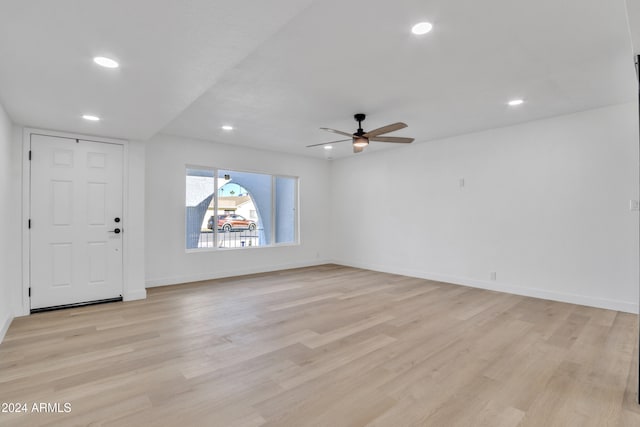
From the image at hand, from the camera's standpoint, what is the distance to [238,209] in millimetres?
6484

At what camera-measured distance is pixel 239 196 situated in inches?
256

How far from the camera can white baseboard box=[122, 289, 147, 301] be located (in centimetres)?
451

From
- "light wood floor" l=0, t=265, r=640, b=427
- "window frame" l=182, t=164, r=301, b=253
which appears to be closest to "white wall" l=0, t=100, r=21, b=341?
"light wood floor" l=0, t=265, r=640, b=427

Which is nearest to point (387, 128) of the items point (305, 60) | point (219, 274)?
point (305, 60)

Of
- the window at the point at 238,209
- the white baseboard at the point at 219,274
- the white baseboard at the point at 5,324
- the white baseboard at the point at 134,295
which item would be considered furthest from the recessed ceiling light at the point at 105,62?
the white baseboard at the point at 219,274

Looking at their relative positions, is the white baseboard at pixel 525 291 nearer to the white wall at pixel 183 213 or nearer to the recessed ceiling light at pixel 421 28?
the white wall at pixel 183 213

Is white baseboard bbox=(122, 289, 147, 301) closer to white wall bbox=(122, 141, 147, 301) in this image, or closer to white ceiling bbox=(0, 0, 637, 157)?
white wall bbox=(122, 141, 147, 301)

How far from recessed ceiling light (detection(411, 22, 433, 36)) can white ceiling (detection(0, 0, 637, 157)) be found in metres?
0.04

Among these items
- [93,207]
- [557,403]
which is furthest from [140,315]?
[557,403]

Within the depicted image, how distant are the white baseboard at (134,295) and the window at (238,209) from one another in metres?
1.28

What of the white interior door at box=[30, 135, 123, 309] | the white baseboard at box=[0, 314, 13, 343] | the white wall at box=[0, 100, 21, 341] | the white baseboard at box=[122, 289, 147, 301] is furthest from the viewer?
the white baseboard at box=[122, 289, 147, 301]

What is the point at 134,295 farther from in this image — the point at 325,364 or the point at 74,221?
the point at 325,364

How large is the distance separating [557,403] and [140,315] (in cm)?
410

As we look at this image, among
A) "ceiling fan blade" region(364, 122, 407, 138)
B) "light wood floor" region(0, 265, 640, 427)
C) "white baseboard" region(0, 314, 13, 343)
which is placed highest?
"ceiling fan blade" region(364, 122, 407, 138)
